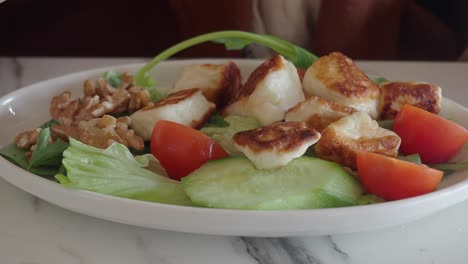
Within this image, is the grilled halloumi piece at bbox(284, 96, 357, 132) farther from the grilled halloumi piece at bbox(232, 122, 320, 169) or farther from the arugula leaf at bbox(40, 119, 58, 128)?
the arugula leaf at bbox(40, 119, 58, 128)

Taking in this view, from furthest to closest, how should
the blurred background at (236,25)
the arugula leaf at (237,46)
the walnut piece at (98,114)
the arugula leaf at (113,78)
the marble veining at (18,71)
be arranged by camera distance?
the blurred background at (236,25) → the marble veining at (18,71) → the arugula leaf at (113,78) → the arugula leaf at (237,46) → the walnut piece at (98,114)

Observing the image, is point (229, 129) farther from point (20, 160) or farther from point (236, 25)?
point (236, 25)

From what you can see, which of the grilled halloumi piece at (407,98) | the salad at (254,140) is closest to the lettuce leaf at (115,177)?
the salad at (254,140)

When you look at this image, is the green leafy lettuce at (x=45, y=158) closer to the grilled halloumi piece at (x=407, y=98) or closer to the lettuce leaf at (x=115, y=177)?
the lettuce leaf at (x=115, y=177)

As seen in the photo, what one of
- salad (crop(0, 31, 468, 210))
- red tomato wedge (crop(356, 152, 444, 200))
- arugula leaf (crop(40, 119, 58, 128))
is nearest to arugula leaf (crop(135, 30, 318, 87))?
salad (crop(0, 31, 468, 210))

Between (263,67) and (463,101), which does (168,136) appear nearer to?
(263,67)

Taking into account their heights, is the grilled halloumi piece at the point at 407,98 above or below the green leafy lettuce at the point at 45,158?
above

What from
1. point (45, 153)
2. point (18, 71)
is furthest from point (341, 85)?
point (18, 71)
